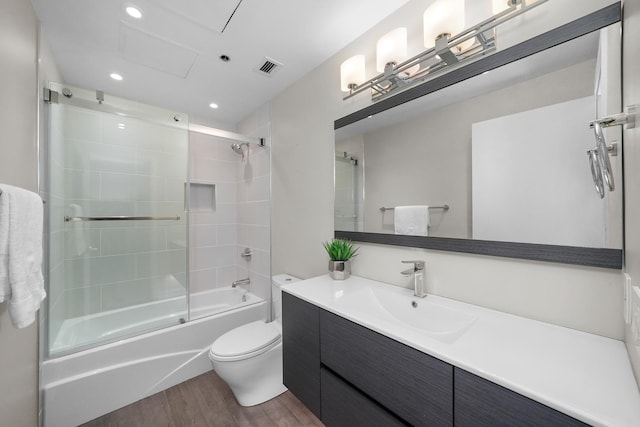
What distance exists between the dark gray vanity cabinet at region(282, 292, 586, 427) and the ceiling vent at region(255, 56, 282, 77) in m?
1.61

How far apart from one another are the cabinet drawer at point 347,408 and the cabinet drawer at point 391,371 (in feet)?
0.11

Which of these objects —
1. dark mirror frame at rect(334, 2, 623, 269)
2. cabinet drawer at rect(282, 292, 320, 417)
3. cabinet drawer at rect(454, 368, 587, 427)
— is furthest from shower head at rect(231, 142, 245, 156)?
cabinet drawer at rect(454, 368, 587, 427)

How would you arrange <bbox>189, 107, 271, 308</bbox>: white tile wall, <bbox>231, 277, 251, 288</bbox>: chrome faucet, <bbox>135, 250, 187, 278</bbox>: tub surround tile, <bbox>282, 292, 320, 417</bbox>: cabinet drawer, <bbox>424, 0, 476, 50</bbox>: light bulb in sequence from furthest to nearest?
<bbox>231, 277, 251, 288</bbox>: chrome faucet → <bbox>189, 107, 271, 308</bbox>: white tile wall → <bbox>135, 250, 187, 278</bbox>: tub surround tile → <bbox>282, 292, 320, 417</bbox>: cabinet drawer → <bbox>424, 0, 476, 50</bbox>: light bulb

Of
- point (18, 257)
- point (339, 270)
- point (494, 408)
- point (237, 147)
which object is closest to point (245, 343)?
point (339, 270)

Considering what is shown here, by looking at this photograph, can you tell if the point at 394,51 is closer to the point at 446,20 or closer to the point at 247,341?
the point at 446,20

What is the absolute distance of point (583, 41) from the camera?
32.2 inches

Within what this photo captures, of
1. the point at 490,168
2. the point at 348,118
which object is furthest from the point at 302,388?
the point at 348,118

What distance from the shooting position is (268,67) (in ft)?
6.03

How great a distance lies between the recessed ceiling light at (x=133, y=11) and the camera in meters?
1.29

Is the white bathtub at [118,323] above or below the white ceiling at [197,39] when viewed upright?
below

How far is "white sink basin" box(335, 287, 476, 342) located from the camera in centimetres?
98

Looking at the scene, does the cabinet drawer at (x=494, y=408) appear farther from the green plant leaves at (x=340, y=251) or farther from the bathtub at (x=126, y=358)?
the bathtub at (x=126, y=358)

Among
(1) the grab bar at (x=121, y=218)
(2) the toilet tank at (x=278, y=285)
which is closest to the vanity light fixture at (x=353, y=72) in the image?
(2) the toilet tank at (x=278, y=285)

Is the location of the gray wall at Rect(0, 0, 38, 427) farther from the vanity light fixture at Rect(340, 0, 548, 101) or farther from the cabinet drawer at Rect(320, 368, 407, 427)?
the vanity light fixture at Rect(340, 0, 548, 101)
